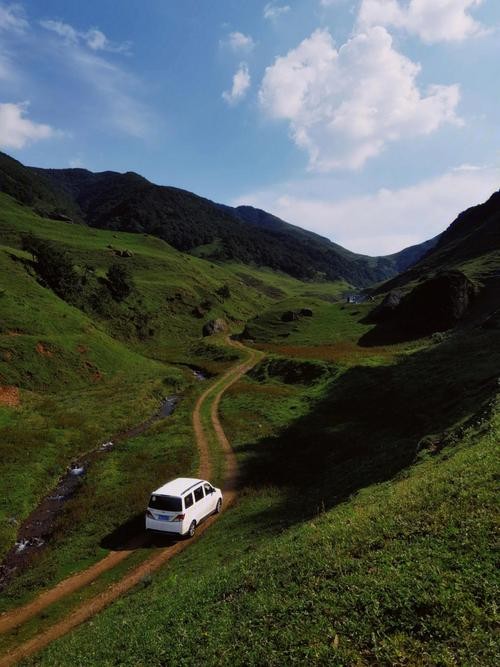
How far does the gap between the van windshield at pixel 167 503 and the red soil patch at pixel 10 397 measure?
2991 cm

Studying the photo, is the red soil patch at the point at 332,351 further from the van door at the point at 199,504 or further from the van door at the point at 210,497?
the van door at the point at 199,504

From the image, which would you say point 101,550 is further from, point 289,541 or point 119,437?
point 119,437

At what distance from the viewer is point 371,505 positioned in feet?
53.5

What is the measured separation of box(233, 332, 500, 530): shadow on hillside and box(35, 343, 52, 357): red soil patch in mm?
36805

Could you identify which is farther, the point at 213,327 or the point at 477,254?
the point at 477,254

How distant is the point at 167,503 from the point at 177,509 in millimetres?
696

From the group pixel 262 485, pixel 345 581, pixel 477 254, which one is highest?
pixel 477 254

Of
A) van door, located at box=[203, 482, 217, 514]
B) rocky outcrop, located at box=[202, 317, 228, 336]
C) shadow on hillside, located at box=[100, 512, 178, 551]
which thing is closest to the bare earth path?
shadow on hillside, located at box=[100, 512, 178, 551]

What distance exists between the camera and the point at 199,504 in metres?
26.1

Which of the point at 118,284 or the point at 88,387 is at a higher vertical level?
the point at 118,284

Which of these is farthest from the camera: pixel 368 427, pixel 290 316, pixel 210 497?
pixel 290 316

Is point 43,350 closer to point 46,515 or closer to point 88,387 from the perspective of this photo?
point 88,387


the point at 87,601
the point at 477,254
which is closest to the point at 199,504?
the point at 87,601

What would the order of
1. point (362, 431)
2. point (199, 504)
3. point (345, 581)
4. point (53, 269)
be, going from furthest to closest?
point (53, 269) → point (362, 431) → point (199, 504) → point (345, 581)
